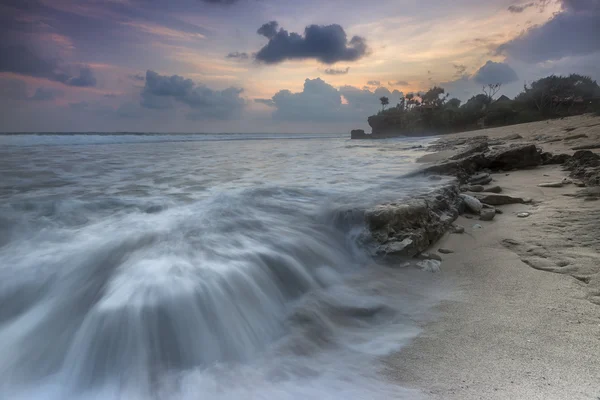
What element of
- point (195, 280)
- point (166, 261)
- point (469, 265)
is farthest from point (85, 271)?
point (469, 265)

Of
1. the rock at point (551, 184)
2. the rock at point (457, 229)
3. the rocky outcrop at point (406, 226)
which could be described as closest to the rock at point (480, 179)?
the rock at point (551, 184)

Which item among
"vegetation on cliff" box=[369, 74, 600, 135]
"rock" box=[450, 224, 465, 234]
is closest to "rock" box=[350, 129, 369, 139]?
"vegetation on cliff" box=[369, 74, 600, 135]

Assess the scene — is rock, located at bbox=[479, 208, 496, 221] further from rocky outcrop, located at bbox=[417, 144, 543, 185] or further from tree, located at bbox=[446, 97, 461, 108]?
tree, located at bbox=[446, 97, 461, 108]

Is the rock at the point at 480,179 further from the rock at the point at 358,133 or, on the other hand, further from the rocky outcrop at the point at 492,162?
the rock at the point at 358,133

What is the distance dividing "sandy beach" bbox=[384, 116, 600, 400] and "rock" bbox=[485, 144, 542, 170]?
3164mm

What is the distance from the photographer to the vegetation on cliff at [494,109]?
111ft

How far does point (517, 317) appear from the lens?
2.05 meters

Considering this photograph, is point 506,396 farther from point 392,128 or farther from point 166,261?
point 392,128

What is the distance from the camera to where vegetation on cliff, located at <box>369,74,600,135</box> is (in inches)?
1334

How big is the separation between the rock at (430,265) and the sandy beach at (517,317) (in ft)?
0.23

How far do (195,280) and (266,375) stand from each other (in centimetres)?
118

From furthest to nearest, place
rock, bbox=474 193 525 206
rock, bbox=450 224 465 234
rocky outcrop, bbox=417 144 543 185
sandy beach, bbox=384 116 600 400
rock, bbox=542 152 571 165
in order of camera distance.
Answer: rock, bbox=542 152 571 165
rocky outcrop, bbox=417 144 543 185
rock, bbox=474 193 525 206
rock, bbox=450 224 465 234
sandy beach, bbox=384 116 600 400

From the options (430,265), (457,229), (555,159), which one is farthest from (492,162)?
(430,265)

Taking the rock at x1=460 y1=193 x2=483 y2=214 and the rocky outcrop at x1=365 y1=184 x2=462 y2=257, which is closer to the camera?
the rocky outcrop at x1=365 y1=184 x2=462 y2=257
